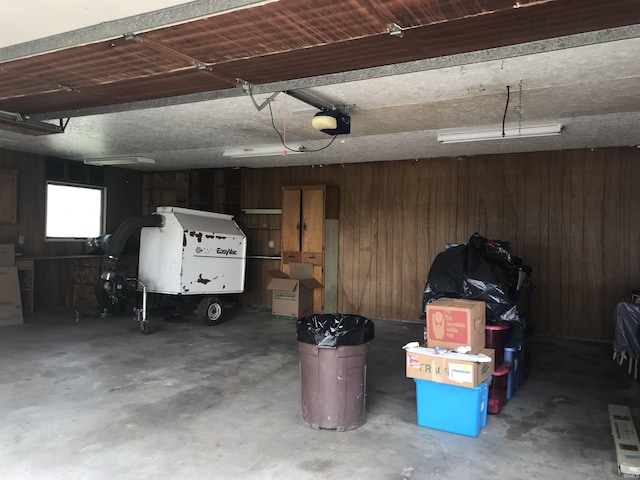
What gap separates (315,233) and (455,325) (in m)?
4.67

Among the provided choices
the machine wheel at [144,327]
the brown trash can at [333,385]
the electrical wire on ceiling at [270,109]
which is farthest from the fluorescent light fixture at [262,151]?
the brown trash can at [333,385]

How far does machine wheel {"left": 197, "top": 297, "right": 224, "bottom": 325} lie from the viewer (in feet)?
22.1

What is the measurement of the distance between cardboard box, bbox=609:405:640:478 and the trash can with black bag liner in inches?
64.3

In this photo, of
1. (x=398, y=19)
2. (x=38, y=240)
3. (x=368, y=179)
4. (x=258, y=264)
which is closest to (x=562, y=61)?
(x=398, y=19)

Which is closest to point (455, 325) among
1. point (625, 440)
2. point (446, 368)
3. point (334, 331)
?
point (446, 368)

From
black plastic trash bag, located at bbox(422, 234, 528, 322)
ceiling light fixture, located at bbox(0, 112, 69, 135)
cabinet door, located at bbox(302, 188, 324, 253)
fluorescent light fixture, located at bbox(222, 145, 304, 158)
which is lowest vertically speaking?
black plastic trash bag, located at bbox(422, 234, 528, 322)

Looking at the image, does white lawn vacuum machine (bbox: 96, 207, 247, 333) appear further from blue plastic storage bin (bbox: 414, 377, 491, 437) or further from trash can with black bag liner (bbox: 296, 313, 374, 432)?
blue plastic storage bin (bbox: 414, 377, 491, 437)

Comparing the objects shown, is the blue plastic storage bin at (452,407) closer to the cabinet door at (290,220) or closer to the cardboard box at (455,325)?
the cardboard box at (455,325)

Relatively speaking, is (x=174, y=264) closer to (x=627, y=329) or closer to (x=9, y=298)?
(x=9, y=298)

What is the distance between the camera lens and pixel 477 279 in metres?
3.69

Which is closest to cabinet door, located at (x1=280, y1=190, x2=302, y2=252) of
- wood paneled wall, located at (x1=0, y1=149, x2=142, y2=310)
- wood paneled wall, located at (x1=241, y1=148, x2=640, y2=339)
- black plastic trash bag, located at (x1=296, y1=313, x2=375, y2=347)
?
wood paneled wall, located at (x1=241, y1=148, x2=640, y2=339)

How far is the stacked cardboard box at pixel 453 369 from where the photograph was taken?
3137mm

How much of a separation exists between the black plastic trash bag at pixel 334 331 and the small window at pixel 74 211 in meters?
6.57

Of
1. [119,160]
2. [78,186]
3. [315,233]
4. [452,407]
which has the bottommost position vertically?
[452,407]
